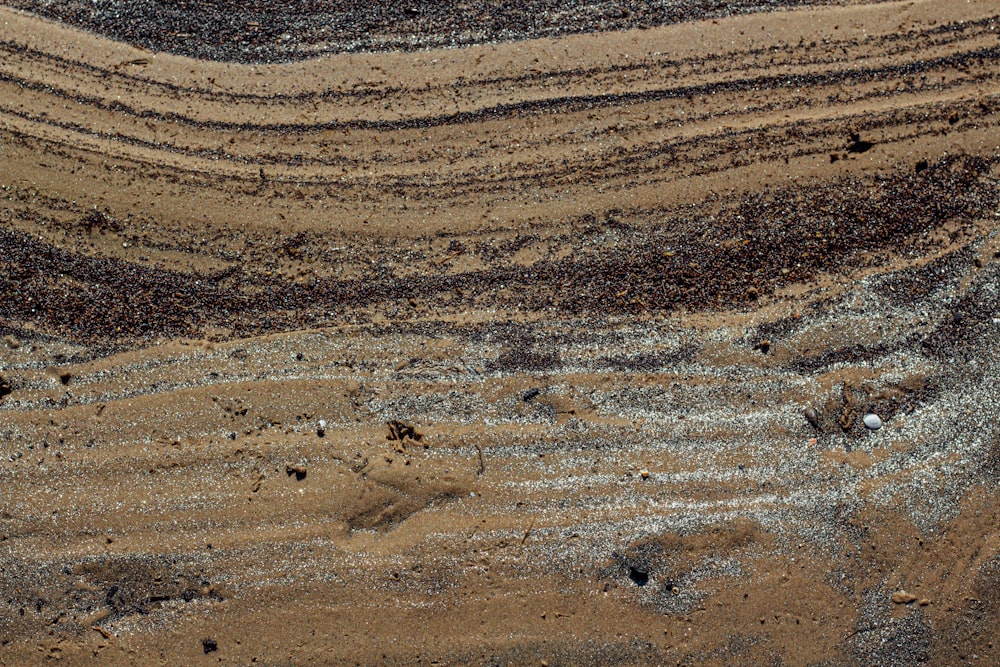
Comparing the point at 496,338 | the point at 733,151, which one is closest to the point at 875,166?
the point at 733,151

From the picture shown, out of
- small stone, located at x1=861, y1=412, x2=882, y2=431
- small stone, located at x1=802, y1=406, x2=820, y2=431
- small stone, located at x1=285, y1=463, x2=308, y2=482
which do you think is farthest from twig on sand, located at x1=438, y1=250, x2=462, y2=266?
small stone, located at x1=861, y1=412, x2=882, y2=431

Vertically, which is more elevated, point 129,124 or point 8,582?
point 129,124

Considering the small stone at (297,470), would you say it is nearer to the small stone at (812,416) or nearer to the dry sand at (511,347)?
the dry sand at (511,347)

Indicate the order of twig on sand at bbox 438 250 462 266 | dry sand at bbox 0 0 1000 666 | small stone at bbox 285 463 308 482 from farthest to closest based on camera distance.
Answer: twig on sand at bbox 438 250 462 266
small stone at bbox 285 463 308 482
dry sand at bbox 0 0 1000 666

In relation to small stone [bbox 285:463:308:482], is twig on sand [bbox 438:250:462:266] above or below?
above

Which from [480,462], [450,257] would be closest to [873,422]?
[480,462]

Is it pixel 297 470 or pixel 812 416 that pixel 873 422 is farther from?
pixel 297 470

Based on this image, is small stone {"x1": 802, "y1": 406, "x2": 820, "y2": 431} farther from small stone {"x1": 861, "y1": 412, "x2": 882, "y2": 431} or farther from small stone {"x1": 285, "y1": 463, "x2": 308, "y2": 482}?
small stone {"x1": 285, "y1": 463, "x2": 308, "y2": 482}

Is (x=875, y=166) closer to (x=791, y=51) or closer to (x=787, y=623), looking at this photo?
(x=791, y=51)
